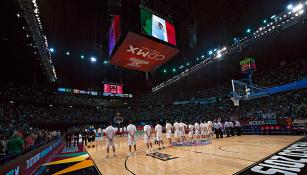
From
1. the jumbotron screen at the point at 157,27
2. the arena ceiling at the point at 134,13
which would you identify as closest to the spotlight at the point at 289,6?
the arena ceiling at the point at 134,13

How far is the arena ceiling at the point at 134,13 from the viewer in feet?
37.5

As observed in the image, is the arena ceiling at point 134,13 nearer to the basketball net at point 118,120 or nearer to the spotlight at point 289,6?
the spotlight at point 289,6

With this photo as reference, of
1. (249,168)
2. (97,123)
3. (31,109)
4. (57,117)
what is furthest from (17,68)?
(249,168)

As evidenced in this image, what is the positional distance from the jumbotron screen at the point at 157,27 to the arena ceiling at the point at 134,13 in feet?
11.1

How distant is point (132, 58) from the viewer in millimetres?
Result: 7121

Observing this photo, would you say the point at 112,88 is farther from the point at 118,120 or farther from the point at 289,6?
the point at 289,6

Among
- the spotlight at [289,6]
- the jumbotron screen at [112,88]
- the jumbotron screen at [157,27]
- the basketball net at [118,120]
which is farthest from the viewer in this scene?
the basketball net at [118,120]

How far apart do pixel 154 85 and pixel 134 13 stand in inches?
1017

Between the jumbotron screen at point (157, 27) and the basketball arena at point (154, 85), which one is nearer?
the jumbotron screen at point (157, 27)

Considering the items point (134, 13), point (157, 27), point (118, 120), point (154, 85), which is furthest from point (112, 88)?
point (157, 27)

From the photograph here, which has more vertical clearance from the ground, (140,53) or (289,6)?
(289,6)

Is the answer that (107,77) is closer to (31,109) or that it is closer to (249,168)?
(31,109)

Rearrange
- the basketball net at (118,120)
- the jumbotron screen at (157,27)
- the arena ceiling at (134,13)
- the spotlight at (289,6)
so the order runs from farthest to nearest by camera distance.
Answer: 1. the basketball net at (118,120)
2. the spotlight at (289,6)
3. the arena ceiling at (134,13)
4. the jumbotron screen at (157,27)

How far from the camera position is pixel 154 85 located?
34781 millimetres
